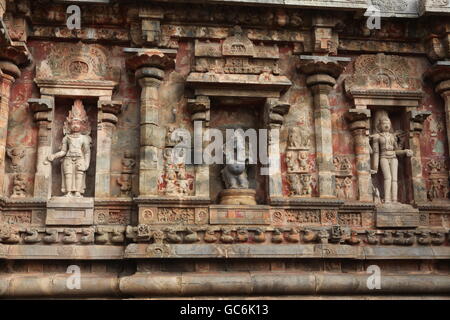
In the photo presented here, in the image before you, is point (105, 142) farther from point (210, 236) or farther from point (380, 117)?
point (380, 117)

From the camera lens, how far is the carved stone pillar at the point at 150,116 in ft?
34.4

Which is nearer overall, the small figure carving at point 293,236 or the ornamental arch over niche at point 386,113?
the small figure carving at point 293,236

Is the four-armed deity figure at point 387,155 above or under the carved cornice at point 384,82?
under

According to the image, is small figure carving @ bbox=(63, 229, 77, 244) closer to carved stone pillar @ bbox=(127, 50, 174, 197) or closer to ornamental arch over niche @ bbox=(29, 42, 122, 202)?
ornamental arch over niche @ bbox=(29, 42, 122, 202)

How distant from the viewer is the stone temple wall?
10.1 meters

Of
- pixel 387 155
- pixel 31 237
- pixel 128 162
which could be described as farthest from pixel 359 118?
pixel 31 237

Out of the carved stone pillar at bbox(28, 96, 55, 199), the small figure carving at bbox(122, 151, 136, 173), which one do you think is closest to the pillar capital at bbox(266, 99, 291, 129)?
the small figure carving at bbox(122, 151, 136, 173)

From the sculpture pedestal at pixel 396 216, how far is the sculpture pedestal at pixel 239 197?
2388mm

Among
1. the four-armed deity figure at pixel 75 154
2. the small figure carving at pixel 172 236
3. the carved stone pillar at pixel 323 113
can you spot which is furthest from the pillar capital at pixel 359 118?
the four-armed deity figure at pixel 75 154

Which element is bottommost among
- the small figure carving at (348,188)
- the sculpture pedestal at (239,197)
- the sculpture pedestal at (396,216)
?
the sculpture pedestal at (396,216)

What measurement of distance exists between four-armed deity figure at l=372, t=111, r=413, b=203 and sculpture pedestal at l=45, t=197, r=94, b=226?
5.33 meters

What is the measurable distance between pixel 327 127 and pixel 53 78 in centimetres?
511
